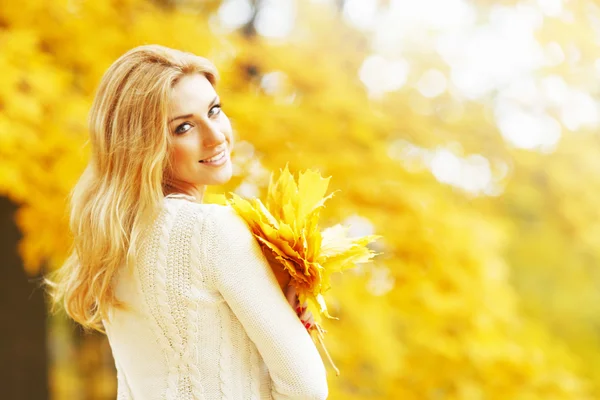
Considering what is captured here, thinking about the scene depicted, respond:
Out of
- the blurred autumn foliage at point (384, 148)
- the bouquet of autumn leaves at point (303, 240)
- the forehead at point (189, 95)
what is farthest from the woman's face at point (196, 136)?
the blurred autumn foliage at point (384, 148)

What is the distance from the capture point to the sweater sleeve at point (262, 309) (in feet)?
4.62

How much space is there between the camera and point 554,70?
157 inches

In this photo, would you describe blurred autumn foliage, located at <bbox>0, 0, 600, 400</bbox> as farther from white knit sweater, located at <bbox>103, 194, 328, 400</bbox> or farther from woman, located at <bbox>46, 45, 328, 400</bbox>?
white knit sweater, located at <bbox>103, 194, 328, 400</bbox>

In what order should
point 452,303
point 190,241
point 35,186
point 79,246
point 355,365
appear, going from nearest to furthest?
1. point 190,241
2. point 79,246
3. point 35,186
4. point 452,303
5. point 355,365

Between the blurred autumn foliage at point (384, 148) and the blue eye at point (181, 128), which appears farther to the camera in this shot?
the blurred autumn foliage at point (384, 148)

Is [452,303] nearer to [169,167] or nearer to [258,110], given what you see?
[258,110]

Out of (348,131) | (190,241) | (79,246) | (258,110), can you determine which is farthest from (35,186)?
(190,241)

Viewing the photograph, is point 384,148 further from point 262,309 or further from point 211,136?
point 262,309

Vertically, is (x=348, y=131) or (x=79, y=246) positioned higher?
(x=348, y=131)

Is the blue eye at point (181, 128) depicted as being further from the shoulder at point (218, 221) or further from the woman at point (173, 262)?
the shoulder at point (218, 221)

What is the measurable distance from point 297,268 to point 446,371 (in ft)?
9.60

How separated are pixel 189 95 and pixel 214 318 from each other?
1.62 ft

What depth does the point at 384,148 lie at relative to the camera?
12.1 feet

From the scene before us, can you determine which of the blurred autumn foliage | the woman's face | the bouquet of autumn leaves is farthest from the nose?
the blurred autumn foliage
